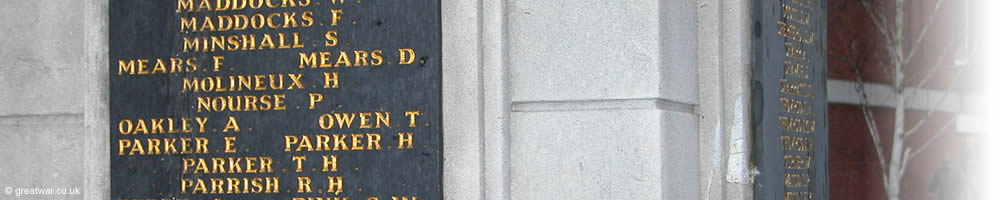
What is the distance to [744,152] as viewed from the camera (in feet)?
22.6

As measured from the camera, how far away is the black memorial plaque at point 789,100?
7.12 meters

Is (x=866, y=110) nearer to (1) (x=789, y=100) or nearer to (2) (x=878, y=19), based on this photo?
(2) (x=878, y=19)

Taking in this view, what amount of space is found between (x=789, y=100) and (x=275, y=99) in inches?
106

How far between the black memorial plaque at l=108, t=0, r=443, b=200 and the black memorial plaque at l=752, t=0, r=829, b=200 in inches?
63.9

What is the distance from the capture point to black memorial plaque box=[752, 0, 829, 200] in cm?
712

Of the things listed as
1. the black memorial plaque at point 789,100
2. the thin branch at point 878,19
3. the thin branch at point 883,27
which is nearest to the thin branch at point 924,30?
the thin branch at point 883,27

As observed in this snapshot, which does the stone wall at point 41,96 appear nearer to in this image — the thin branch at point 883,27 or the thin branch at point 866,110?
the thin branch at point 883,27

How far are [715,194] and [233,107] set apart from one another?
2.38m

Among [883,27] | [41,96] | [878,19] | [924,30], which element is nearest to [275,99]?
[41,96]

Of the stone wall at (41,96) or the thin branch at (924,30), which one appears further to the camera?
the thin branch at (924,30)

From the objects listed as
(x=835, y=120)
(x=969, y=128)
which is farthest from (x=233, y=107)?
(x=969, y=128)

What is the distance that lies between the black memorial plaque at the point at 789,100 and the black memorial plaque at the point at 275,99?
5.33ft

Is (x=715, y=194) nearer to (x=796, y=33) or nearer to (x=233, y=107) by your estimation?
(x=796, y=33)

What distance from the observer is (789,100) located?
301 inches
